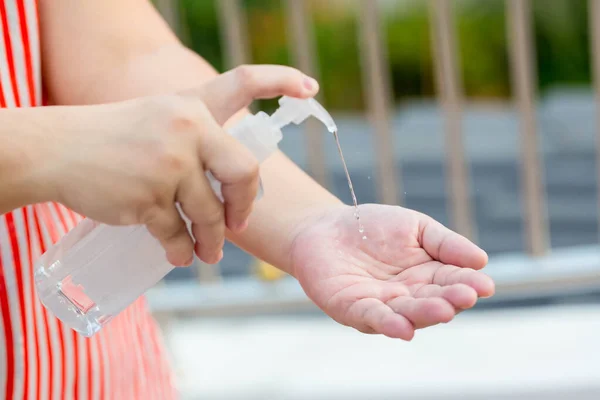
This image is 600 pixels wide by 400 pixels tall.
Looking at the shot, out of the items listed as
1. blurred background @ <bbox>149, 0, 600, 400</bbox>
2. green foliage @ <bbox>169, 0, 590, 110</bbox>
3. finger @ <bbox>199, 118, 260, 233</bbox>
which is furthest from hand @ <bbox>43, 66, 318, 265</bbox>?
green foliage @ <bbox>169, 0, 590, 110</bbox>

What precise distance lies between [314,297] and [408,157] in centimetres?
370

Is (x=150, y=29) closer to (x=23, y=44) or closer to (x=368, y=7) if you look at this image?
(x=23, y=44)

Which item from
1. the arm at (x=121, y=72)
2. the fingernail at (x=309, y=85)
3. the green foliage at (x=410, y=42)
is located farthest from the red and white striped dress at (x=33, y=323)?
the green foliage at (x=410, y=42)

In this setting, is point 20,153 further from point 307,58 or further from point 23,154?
point 307,58

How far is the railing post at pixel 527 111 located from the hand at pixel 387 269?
3.28ft

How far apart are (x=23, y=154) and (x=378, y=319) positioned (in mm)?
279

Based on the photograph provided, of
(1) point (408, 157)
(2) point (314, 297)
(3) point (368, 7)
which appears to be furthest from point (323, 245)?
(1) point (408, 157)

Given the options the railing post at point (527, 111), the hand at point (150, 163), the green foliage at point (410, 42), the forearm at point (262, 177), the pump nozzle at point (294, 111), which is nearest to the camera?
the hand at point (150, 163)

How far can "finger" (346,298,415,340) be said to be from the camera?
599 millimetres

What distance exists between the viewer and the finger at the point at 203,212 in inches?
21.3

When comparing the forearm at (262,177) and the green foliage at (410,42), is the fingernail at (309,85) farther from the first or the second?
the green foliage at (410,42)

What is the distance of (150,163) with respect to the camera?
0.53 metres

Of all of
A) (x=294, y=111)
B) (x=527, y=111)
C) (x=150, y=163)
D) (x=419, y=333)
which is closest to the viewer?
(x=150, y=163)

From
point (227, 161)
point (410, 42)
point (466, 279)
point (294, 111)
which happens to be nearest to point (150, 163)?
point (227, 161)
